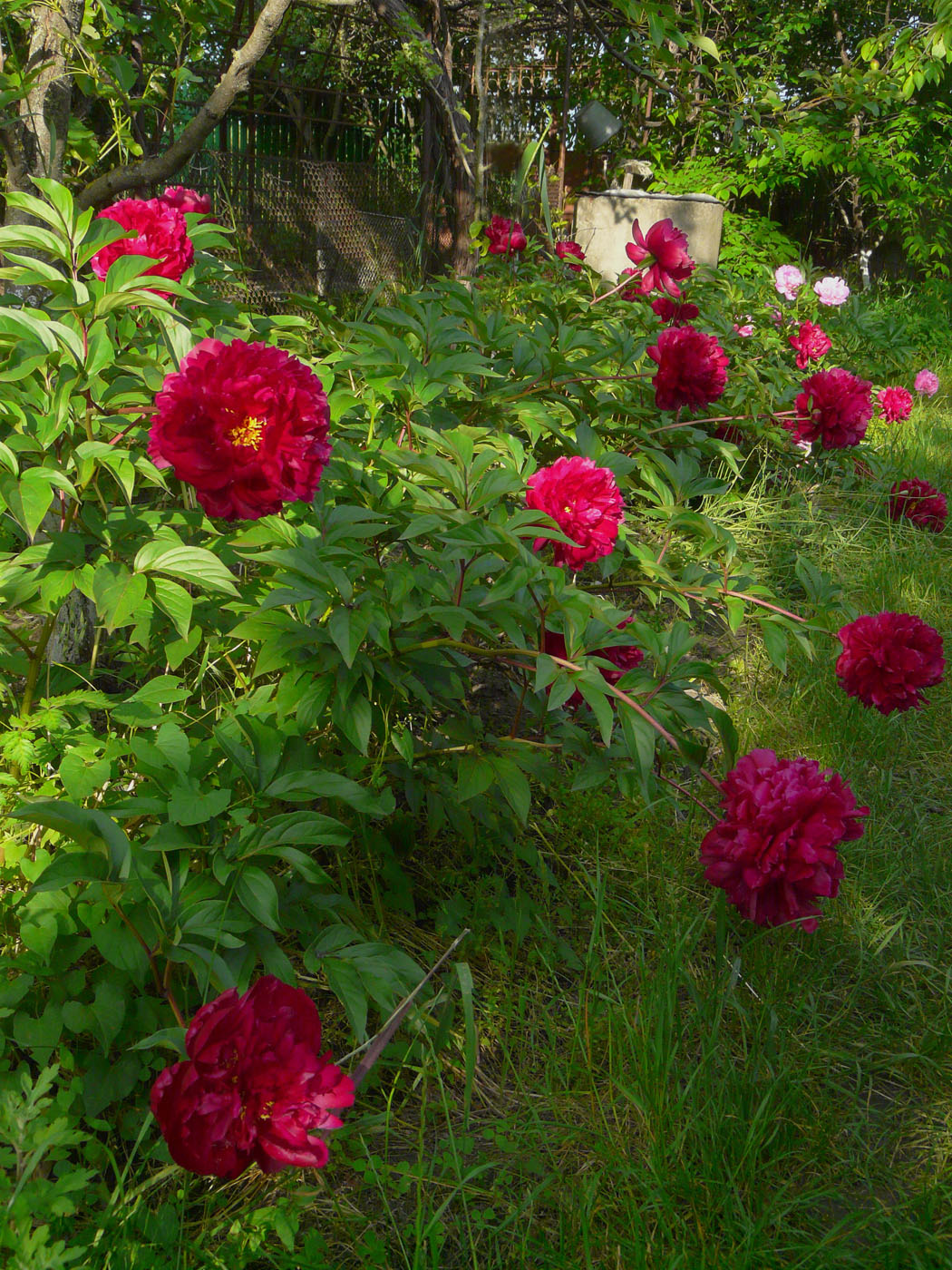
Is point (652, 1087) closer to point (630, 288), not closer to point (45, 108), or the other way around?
point (630, 288)

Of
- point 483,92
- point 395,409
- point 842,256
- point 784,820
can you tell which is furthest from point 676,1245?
point 842,256

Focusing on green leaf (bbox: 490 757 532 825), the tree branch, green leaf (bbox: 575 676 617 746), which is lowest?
green leaf (bbox: 490 757 532 825)

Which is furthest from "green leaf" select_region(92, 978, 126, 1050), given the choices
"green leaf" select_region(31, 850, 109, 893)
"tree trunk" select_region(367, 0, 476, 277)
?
"tree trunk" select_region(367, 0, 476, 277)

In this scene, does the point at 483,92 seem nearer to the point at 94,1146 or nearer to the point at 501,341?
the point at 501,341

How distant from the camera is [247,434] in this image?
48.8 inches

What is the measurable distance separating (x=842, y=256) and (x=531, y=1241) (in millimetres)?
10643

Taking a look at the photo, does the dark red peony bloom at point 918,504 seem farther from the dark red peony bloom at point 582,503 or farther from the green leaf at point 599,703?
the green leaf at point 599,703

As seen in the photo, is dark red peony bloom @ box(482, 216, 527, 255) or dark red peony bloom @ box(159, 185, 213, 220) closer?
dark red peony bloom @ box(159, 185, 213, 220)

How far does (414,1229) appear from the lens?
3.96 feet

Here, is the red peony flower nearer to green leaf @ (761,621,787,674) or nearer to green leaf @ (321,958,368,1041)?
green leaf @ (321,958,368,1041)

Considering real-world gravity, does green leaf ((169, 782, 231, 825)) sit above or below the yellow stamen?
below

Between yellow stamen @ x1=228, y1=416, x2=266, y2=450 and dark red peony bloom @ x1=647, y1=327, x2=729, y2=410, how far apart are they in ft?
4.70

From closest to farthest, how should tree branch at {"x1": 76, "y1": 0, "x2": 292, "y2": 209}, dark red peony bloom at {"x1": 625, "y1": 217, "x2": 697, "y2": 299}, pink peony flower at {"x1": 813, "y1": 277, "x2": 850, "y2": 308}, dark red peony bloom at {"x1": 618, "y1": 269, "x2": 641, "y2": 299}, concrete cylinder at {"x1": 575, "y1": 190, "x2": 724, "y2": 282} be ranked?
dark red peony bloom at {"x1": 625, "y1": 217, "x2": 697, "y2": 299}
tree branch at {"x1": 76, "y1": 0, "x2": 292, "y2": 209}
dark red peony bloom at {"x1": 618, "y1": 269, "x2": 641, "y2": 299}
pink peony flower at {"x1": 813, "y1": 277, "x2": 850, "y2": 308}
concrete cylinder at {"x1": 575, "y1": 190, "x2": 724, "y2": 282}

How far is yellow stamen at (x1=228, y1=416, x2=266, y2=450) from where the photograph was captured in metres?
1.24
